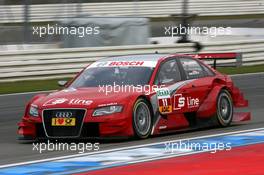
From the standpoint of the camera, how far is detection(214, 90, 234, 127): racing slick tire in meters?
12.3

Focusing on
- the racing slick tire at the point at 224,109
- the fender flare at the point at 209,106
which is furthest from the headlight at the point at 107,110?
the racing slick tire at the point at 224,109

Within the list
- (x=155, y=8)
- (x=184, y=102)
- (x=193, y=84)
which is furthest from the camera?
(x=155, y=8)

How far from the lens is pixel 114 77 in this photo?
11508 mm

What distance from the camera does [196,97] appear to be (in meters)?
12.0

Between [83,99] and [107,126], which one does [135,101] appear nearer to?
[107,126]

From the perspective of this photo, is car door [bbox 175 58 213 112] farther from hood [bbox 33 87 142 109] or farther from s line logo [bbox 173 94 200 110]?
hood [bbox 33 87 142 109]

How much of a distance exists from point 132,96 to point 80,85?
3.54ft

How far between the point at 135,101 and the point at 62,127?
41.0 inches

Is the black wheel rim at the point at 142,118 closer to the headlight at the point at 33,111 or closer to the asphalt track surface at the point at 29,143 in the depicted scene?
the asphalt track surface at the point at 29,143

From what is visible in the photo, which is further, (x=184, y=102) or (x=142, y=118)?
(x=184, y=102)

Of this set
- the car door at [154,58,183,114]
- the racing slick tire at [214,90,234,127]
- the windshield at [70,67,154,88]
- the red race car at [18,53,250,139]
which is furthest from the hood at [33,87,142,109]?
the racing slick tire at [214,90,234,127]

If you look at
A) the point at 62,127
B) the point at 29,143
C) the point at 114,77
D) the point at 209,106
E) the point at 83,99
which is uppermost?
the point at 114,77

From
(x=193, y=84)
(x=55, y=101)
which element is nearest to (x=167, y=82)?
(x=193, y=84)

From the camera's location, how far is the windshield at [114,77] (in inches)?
449
